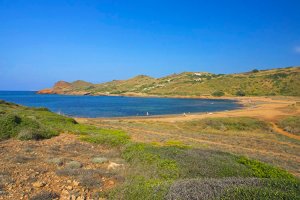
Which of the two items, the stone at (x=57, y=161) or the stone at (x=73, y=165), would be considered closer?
the stone at (x=73, y=165)

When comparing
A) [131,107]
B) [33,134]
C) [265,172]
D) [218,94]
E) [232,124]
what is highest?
[33,134]

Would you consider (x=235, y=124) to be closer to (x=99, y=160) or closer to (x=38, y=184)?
(x=99, y=160)

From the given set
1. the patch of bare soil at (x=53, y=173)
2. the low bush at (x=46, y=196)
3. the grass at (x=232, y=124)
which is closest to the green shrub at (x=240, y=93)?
the grass at (x=232, y=124)

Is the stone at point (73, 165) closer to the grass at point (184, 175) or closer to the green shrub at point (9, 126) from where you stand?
the grass at point (184, 175)

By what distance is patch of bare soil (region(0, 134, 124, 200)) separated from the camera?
297 inches

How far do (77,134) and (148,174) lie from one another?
1217 centimetres

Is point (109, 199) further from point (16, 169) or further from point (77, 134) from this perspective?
point (77, 134)

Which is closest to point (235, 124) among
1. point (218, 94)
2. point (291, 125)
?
point (291, 125)

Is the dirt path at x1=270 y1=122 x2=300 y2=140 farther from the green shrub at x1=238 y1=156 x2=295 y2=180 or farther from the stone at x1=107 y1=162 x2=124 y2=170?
the stone at x1=107 y1=162 x2=124 y2=170

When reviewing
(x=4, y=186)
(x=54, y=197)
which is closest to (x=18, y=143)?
(x=4, y=186)

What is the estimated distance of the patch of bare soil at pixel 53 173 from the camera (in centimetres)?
753

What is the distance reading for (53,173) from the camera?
9164 millimetres

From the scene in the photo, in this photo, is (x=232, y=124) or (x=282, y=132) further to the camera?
(x=232, y=124)

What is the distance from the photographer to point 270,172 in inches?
397
